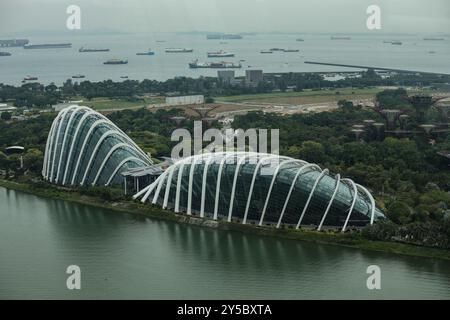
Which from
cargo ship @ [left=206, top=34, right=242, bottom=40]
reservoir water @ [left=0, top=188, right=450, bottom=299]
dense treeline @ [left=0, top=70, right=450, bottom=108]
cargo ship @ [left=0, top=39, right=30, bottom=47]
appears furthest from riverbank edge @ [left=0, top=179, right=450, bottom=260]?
cargo ship @ [left=206, top=34, right=242, bottom=40]

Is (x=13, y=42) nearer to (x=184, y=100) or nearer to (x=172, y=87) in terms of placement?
(x=172, y=87)

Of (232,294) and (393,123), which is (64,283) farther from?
(393,123)

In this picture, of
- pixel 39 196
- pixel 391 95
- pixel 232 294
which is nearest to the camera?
pixel 232 294

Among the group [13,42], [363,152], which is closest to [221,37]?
[13,42]

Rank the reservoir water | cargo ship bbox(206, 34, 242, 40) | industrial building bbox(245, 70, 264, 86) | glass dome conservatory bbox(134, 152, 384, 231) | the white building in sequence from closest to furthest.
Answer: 1. the reservoir water
2. glass dome conservatory bbox(134, 152, 384, 231)
3. the white building
4. industrial building bbox(245, 70, 264, 86)
5. cargo ship bbox(206, 34, 242, 40)

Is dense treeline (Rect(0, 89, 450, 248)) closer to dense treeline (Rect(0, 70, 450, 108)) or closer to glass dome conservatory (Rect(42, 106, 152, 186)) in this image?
glass dome conservatory (Rect(42, 106, 152, 186))

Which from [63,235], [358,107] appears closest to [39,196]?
[63,235]

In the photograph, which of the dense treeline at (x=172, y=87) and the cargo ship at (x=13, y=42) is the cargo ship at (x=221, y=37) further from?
the dense treeline at (x=172, y=87)
